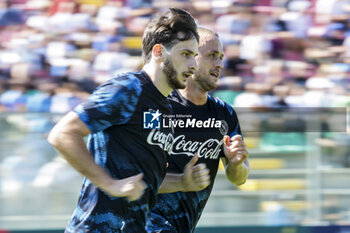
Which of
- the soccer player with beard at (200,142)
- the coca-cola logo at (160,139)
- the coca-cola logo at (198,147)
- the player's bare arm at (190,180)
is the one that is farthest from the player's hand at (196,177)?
the coca-cola logo at (198,147)

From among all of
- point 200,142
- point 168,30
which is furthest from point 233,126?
point 168,30

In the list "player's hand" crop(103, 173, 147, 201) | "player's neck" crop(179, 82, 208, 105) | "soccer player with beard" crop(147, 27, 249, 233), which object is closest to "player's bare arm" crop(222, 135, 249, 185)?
"soccer player with beard" crop(147, 27, 249, 233)

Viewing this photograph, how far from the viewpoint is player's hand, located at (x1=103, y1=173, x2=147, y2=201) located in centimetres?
272

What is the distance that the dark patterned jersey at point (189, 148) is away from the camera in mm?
3846

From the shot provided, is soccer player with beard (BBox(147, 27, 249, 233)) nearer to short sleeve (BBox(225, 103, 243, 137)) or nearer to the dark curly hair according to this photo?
short sleeve (BBox(225, 103, 243, 137))

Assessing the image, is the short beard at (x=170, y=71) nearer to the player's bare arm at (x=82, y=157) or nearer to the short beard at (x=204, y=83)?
the player's bare arm at (x=82, y=157)

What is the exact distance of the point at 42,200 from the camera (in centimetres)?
582

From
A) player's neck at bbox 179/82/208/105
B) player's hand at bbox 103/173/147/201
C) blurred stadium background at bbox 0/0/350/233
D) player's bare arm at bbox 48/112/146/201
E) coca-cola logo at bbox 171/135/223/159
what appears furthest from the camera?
blurred stadium background at bbox 0/0/350/233

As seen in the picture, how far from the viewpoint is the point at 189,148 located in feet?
12.9

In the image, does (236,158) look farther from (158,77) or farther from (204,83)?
(158,77)

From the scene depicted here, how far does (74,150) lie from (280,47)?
4.91 metres

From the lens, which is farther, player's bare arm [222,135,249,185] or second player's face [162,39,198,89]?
player's bare arm [222,135,249,185]

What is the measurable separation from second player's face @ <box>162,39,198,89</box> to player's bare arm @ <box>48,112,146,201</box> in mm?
527

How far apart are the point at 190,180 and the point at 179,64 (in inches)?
29.6
